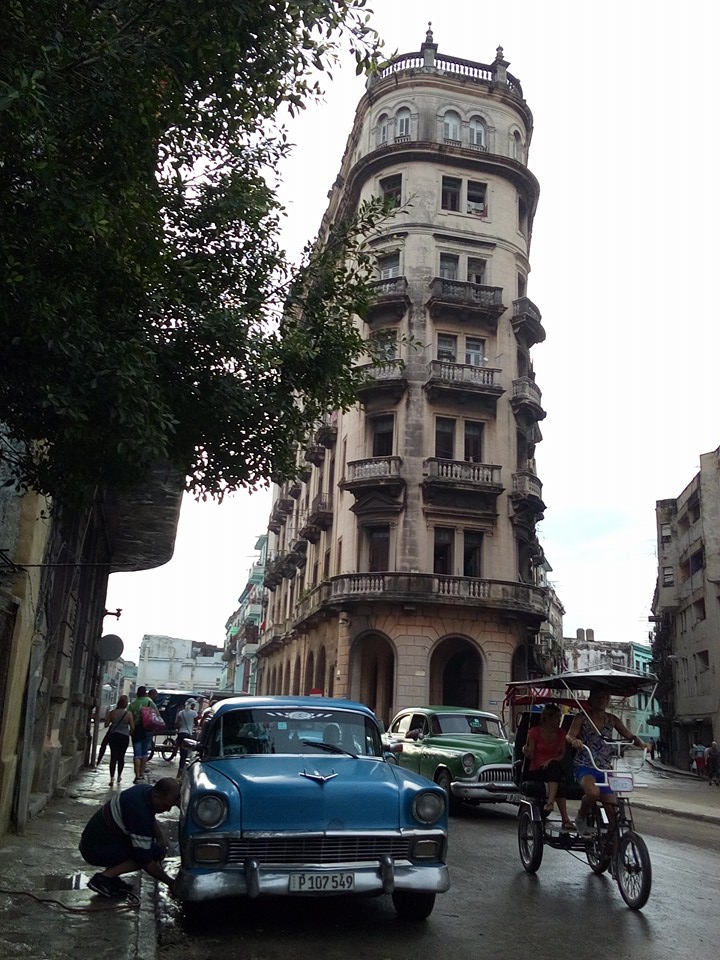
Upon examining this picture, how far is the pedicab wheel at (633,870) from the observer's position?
7.21 meters

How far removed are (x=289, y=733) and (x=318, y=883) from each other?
1543 millimetres

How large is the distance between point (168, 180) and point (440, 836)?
5.91m

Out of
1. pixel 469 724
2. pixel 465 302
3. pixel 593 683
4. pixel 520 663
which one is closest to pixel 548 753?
pixel 593 683

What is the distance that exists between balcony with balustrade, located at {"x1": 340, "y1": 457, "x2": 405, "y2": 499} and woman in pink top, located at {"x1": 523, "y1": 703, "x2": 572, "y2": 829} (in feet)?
Answer: 77.6

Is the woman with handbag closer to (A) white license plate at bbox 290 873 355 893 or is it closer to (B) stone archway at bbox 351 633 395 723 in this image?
(A) white license plate at bbox 290 873 355 893

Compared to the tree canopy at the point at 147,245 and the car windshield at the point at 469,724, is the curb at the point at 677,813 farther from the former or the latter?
the tree canopy at the point at 147,245

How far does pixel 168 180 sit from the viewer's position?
7.93m

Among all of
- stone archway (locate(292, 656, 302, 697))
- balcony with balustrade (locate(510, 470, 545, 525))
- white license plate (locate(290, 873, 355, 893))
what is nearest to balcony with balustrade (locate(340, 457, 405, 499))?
balcony with balustrade (locate(510, 470, 545, 525))

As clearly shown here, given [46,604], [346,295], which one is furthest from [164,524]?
[346,295]

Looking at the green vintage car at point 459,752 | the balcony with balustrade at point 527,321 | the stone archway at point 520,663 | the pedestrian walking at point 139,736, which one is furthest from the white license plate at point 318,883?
the balcony with balustrade at point 527,321

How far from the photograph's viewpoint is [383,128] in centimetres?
3906

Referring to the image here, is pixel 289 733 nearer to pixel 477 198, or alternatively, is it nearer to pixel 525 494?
pixel 525 494

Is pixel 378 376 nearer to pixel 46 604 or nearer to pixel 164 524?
pixel 164 524

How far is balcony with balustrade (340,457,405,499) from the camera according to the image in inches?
1330
